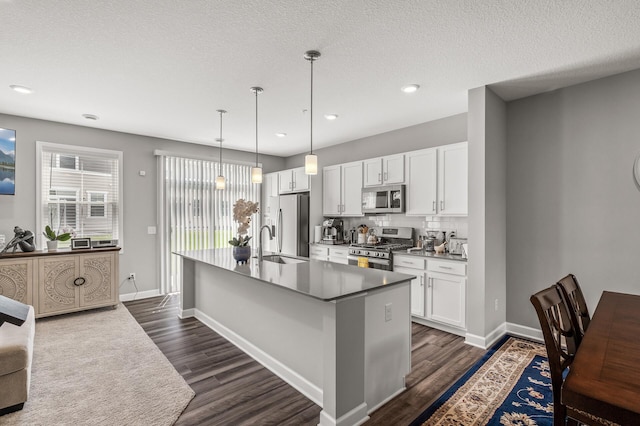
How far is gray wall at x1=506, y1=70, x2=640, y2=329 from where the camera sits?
2.92 meters

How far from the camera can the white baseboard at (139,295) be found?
16.6 feet

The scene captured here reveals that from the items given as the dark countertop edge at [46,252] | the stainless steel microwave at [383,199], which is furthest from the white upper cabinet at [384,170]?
the dark countertop edge at [46,252]

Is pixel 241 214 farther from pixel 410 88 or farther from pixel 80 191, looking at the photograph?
pixel 80 191

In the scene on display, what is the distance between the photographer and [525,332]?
11.5ft

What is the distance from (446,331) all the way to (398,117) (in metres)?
2.77

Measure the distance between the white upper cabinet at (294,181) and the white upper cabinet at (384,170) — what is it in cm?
125

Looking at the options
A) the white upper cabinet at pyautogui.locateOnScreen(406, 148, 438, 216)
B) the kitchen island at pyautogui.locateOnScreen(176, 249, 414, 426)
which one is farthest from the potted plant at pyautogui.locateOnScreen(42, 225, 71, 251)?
the white upper cabinet at pyautogui.locateOnScreen(406, 148, 438, 216)

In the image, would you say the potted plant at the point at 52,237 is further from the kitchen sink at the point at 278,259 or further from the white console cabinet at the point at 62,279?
the kitchen sink at the point at 278,259

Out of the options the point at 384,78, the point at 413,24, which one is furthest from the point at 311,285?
the point at 384,78

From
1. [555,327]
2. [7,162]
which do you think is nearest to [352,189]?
[555,327]

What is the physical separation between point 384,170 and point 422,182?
0.65m

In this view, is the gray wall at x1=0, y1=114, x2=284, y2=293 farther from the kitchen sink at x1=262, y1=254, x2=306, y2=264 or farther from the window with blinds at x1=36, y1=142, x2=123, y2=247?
the kitchen sink at x1=262, y1=254, x2=306, y2=264

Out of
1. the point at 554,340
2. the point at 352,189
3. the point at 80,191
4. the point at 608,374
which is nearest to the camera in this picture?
the point at 608,374

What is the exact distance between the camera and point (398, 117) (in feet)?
14.1
